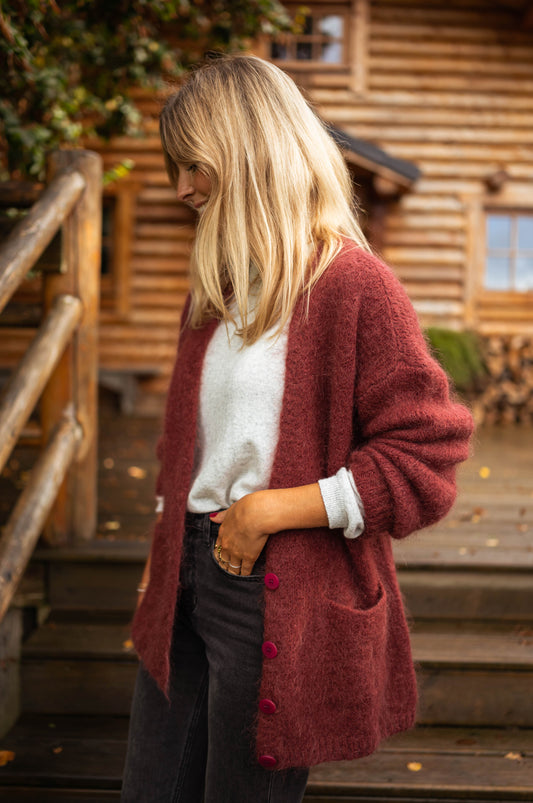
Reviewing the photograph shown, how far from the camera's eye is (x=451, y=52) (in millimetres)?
8250

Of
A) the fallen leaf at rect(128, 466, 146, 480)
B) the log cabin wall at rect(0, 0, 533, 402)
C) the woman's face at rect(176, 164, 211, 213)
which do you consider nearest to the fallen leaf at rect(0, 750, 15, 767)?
the woman's face at rect(176, 164, 211, 213)

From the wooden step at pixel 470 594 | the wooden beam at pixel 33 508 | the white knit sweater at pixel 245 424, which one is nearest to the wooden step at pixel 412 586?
the wooden step at pixel 470 594

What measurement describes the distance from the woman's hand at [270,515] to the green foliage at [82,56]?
2.15 m

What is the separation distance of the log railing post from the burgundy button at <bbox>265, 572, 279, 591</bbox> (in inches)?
67.0

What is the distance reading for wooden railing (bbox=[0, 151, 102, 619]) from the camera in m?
2.22

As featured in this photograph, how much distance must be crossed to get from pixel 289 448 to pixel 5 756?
1.71 metres

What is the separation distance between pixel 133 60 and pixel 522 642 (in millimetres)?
3858

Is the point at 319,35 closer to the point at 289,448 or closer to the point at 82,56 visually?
the point at 82,56

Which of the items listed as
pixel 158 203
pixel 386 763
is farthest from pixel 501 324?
pixel 386 763

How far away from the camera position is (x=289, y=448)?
46.7 inches

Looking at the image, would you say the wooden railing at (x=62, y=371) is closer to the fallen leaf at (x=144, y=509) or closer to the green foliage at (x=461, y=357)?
the fallen leaf at (x=144, y=509)

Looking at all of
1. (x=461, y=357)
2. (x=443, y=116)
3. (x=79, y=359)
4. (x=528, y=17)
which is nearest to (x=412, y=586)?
(x=79, y=359)

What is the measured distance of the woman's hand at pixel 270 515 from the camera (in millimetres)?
1150

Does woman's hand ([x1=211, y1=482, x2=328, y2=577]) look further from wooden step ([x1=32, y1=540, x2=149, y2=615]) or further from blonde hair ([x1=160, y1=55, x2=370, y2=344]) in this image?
wooden step ([x1=32, y1=540, x2=149, y2=615])
